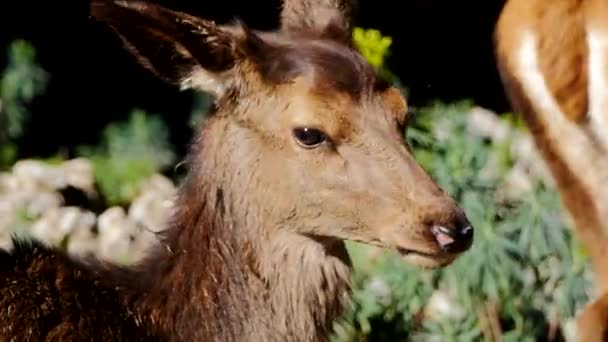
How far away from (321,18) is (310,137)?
0.65 metres

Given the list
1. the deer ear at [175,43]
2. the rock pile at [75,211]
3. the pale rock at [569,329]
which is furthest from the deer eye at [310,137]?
the rock pile at [75,211]

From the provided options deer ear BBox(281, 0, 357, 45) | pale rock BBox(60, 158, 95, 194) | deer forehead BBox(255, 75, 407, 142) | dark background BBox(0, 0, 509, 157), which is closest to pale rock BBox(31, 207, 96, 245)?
pale rock BBox(60, 158, 95, 194)

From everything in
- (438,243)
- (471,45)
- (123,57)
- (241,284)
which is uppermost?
(438,243)

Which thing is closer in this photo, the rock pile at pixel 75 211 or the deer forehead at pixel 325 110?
the deer forehead at pixel 325 110

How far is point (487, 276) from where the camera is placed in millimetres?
5930

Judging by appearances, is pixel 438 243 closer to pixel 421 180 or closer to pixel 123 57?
pixel 421 180

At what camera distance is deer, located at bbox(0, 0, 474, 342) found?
4.27m

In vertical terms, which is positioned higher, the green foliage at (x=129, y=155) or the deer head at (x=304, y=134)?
the deer head at (x=304, y=134)

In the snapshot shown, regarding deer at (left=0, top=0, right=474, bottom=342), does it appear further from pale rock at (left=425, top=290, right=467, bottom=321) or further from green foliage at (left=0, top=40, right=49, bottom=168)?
green foliage at (left=0, top=40, right=49, bottom=168)

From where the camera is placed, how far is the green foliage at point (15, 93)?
9.06m

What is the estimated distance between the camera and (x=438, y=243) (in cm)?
417

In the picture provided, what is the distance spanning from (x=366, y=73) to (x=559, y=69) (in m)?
0.87

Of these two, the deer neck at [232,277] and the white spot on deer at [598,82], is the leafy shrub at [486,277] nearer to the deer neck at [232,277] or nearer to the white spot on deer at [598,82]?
the white spot on deer at [598,82]

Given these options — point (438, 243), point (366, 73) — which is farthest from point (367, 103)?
point (438, 243)
